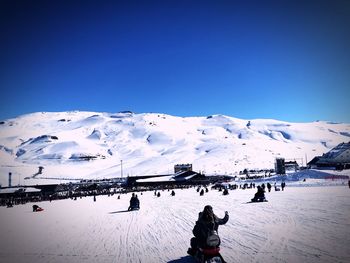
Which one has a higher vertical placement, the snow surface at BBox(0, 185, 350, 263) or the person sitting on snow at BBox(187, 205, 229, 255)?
the person sitting on snow at BBox(187, 205, 229, 255)

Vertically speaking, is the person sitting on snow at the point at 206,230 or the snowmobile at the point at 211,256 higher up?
the person sitting on snow at the point at 206,230

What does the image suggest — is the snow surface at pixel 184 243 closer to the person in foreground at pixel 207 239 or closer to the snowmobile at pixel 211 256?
the person in foreground at pixel 207 239

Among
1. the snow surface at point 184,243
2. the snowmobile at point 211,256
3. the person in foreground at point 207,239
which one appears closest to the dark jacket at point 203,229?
the person in foreground at point 207,239

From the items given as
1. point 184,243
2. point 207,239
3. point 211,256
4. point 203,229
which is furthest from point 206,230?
point 184,243

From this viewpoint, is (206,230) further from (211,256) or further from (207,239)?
(211,256)

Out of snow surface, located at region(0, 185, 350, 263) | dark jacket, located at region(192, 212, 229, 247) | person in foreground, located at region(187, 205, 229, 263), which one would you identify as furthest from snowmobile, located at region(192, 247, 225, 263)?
snow surface, located at region(0, 185, 350, 263)

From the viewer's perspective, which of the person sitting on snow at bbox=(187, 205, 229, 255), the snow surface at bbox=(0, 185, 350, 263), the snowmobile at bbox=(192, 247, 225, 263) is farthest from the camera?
the snow surface at bbox=(0, 185, 350, 263)

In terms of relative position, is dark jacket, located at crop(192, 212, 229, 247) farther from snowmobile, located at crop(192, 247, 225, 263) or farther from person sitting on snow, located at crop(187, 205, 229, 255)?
snowmobile, located at crop(192, 247, 225, 263)

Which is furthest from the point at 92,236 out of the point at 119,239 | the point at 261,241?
the point at 261,241

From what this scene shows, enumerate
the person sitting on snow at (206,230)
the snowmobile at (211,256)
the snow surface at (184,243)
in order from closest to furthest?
the snowmobile at (211,256) < the person sitting on snow at (206,230) < the snow surface at (184,243)

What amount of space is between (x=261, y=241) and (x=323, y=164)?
71.7m

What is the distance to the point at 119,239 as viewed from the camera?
11.1 meters

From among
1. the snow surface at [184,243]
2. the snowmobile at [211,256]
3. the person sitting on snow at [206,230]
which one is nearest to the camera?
the snowmobile at [211,256]

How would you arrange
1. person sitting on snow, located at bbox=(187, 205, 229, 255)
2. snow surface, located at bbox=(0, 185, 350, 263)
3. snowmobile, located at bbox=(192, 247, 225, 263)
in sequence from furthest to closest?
1. snow surface, located at bbox=(0, 185, 350, 263)
2. person sitting on snow, located at bbox=(187, 205, 229, 255)
3. snowmobile, located at bbox=(192, 247, 225, 263)
